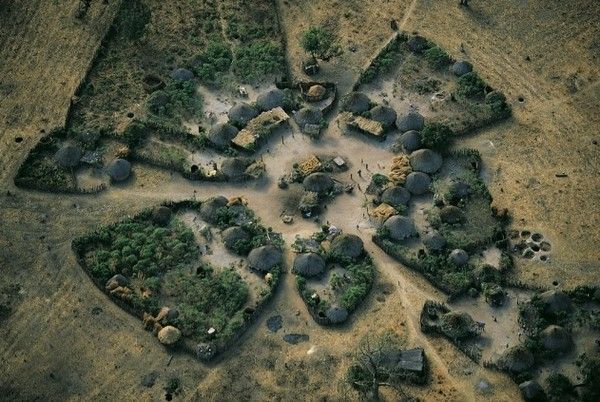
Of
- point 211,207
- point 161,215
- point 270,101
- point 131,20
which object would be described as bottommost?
point 161,215

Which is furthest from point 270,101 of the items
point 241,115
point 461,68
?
point 461,68

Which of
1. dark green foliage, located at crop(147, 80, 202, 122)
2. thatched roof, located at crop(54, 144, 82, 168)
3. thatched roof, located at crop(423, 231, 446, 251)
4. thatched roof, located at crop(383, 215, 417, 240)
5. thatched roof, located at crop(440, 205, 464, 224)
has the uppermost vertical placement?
thatched roof, located at crop(440, 205, 464, 224)

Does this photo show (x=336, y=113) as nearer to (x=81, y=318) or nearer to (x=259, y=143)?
(x=259, y=143)

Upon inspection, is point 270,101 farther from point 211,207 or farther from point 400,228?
point 400,228

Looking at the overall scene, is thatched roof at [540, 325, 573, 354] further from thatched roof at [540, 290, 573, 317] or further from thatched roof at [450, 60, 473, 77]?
thatched roof at [450, 60, 473, 77]

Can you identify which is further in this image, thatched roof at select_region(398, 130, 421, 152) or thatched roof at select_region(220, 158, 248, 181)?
thatched roof at select_region(398, 130, 421, 152)

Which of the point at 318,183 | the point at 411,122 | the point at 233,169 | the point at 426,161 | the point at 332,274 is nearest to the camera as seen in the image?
the point at 332,274

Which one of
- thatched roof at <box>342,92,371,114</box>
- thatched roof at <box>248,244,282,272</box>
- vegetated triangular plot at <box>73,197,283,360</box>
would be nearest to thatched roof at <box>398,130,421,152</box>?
thatched roof at <box>342,92,371,114</box>

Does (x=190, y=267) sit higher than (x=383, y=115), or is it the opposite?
(x=383, y=115)
